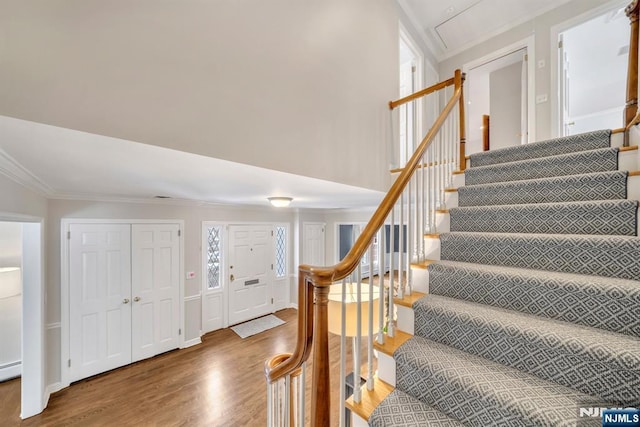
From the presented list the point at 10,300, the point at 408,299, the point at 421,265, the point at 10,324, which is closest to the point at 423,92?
the point at 421,265

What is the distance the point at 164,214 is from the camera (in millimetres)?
4094

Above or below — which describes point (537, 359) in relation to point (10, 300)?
above

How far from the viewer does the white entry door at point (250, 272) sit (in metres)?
5.18

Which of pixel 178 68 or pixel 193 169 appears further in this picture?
pixel 193 169

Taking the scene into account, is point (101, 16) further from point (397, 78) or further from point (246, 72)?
point (397, 78)

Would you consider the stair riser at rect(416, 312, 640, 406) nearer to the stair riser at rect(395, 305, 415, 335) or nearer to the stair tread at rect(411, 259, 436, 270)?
the stair riser at rect(395, 305, 415, 335)

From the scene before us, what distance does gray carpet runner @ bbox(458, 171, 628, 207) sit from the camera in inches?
62.9

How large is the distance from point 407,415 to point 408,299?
0.59m

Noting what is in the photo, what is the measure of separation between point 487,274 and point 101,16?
84.9 inches

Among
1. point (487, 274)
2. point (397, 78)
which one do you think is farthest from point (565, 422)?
point (397, 78)

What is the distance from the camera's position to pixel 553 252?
4.73 feet

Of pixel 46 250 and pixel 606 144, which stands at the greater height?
pixel 606 144

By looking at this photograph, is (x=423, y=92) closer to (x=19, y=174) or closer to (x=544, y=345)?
(x=544, y=345)

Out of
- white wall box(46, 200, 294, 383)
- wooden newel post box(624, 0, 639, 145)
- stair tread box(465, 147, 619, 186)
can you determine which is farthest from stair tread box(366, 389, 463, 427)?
white wall box(46, 200, 294, 383)
